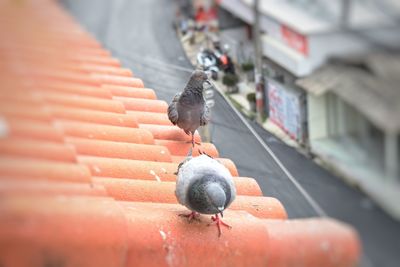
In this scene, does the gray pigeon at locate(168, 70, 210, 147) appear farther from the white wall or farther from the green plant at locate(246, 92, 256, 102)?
the green plant at locate(246, 92, 256, 102)

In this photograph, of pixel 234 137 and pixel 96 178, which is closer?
pixel 234 137

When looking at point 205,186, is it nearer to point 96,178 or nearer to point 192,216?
point 192,216

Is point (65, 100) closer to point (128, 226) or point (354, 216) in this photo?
point (128, 226)

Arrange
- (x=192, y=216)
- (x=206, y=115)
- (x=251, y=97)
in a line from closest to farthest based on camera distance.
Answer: (x=251, y=97), (x=206, y=115), (x=192, y=216)

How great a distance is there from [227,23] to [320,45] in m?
0.83

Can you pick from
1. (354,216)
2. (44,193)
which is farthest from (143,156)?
(354,216)

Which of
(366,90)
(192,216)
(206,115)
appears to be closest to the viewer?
(366,90)

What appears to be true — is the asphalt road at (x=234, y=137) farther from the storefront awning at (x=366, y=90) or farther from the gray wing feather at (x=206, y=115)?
the storefront awning at (x=366, y=90)

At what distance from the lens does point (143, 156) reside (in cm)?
273

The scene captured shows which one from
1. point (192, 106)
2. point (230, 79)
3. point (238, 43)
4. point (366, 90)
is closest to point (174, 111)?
point (192, 106)

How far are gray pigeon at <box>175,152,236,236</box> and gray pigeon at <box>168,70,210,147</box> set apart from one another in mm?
120

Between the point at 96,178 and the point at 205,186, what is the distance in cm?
41

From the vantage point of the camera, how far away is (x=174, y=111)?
7.91ft

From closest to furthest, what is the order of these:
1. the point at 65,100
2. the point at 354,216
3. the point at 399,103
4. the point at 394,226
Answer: the point at 399,103, the point at 394,226, the point at 354,216, the point at 65,100
